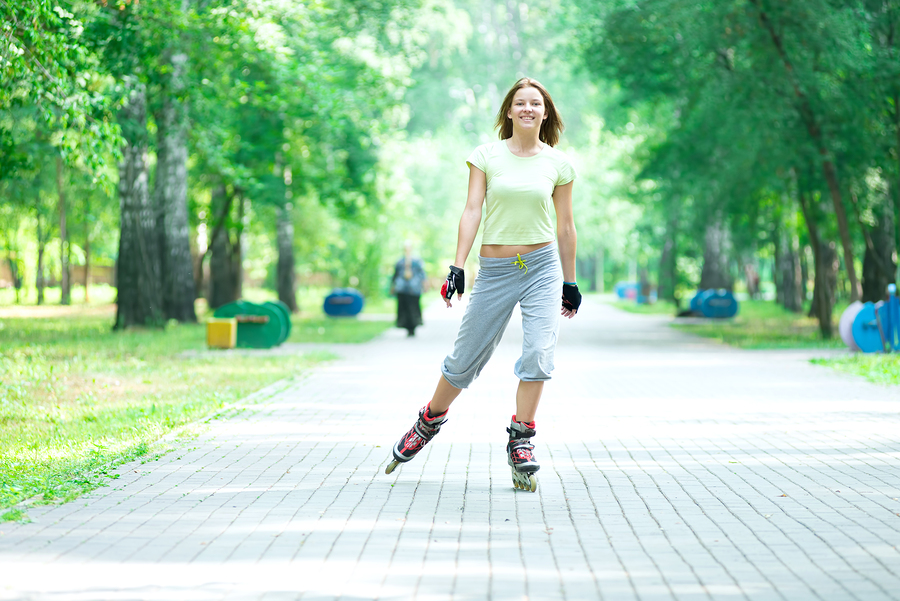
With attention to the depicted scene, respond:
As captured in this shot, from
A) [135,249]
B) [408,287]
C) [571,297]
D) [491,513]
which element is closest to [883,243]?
[408,287]

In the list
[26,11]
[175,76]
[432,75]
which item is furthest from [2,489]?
[432,75]

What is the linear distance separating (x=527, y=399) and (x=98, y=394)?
5.89 m

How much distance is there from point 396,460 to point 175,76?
12358 mm

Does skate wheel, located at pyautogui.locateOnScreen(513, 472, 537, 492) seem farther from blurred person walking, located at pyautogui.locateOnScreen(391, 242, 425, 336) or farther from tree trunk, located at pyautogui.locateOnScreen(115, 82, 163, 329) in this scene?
tree trunk, located at pyautogui.locateOnScreen(115, 82, 163, 329)

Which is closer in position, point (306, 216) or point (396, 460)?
point (396, 460)

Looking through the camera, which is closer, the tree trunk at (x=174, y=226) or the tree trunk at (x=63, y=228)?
the tree trunk at (x=174, y=226)

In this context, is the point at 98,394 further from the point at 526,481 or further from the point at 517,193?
the point at 517,193

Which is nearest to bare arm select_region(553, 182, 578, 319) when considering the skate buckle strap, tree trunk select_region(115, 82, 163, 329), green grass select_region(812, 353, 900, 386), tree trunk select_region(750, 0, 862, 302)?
the skate buckle strap

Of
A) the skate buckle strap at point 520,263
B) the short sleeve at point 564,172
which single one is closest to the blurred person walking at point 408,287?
the short sleeve at point 564,172

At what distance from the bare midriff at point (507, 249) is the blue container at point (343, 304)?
22666 millimetres

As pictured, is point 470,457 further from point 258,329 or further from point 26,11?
point 258,329

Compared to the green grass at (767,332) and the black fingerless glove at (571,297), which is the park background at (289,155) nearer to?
the green grass at (767,332)

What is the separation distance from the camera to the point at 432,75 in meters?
55.3

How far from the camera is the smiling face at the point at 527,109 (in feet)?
19.0
